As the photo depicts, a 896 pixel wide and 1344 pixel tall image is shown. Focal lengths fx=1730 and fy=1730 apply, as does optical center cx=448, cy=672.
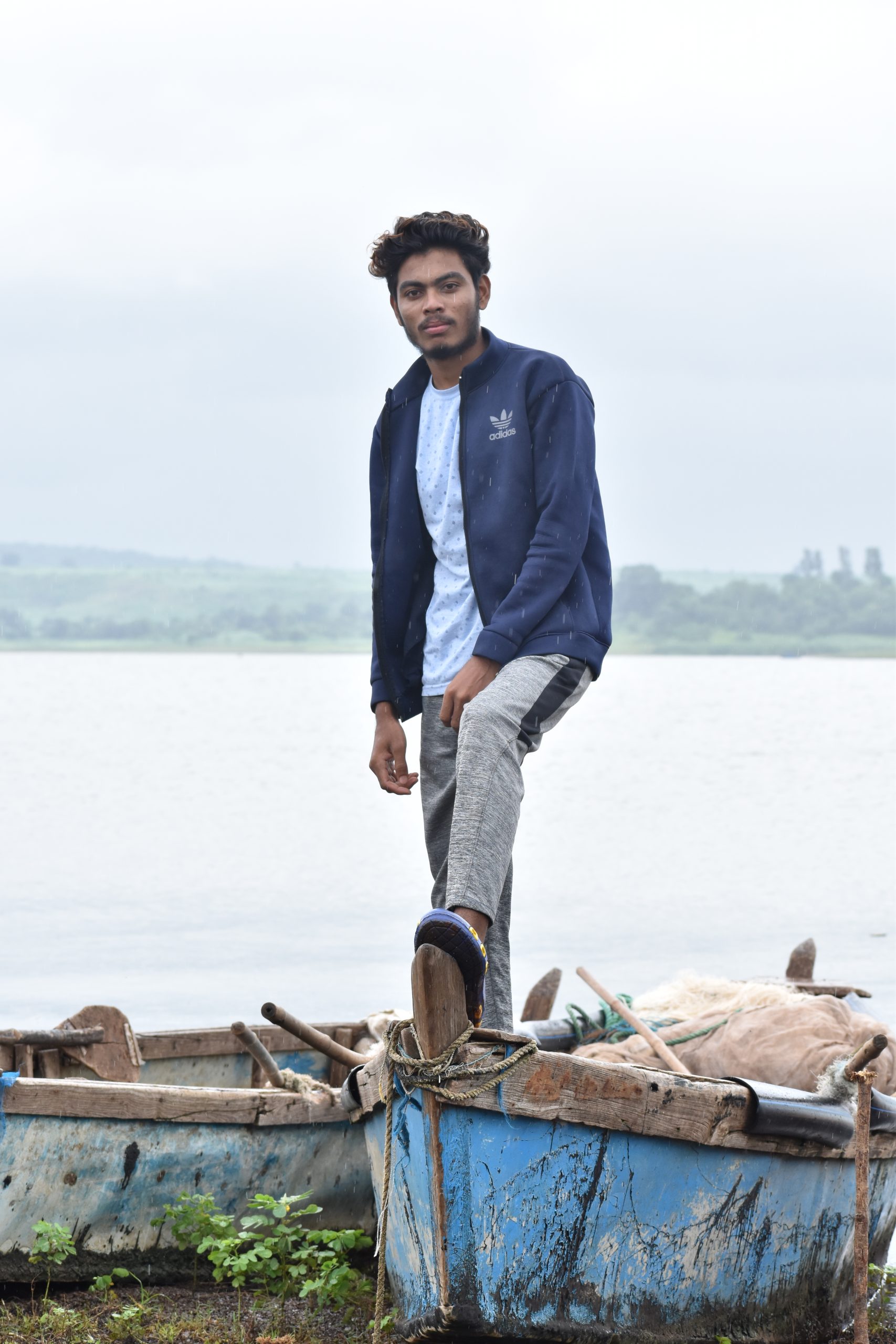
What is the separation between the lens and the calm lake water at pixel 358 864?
1502cm

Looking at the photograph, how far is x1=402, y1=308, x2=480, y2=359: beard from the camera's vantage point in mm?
4938

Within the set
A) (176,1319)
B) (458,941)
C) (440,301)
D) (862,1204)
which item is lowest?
(176,1319)

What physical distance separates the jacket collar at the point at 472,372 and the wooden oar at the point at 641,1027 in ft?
7.10

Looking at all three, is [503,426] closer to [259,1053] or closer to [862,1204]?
[862,1204]

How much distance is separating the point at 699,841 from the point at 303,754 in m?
22.6

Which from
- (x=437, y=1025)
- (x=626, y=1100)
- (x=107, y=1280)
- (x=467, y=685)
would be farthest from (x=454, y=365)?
(x=107, y=1280)

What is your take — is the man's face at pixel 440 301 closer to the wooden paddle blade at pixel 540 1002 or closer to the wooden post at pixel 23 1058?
the wooden post at pixel 23 1058

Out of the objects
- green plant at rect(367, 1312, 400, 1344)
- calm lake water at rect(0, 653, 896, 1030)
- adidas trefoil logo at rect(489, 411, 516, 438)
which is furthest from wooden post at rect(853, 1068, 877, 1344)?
calm lake water at rect(0, 653, 896, 1030)

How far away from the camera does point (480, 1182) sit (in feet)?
14.1

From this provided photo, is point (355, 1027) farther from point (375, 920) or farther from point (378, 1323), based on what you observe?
point (375, 920)

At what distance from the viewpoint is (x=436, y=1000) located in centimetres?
405

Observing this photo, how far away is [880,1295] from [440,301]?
4.04 metres

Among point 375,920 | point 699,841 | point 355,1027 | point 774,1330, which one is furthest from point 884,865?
point 774,1330

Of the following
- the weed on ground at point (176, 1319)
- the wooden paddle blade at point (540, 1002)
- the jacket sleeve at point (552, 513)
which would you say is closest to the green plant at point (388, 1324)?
the weed on ground at point (176, 1319)
